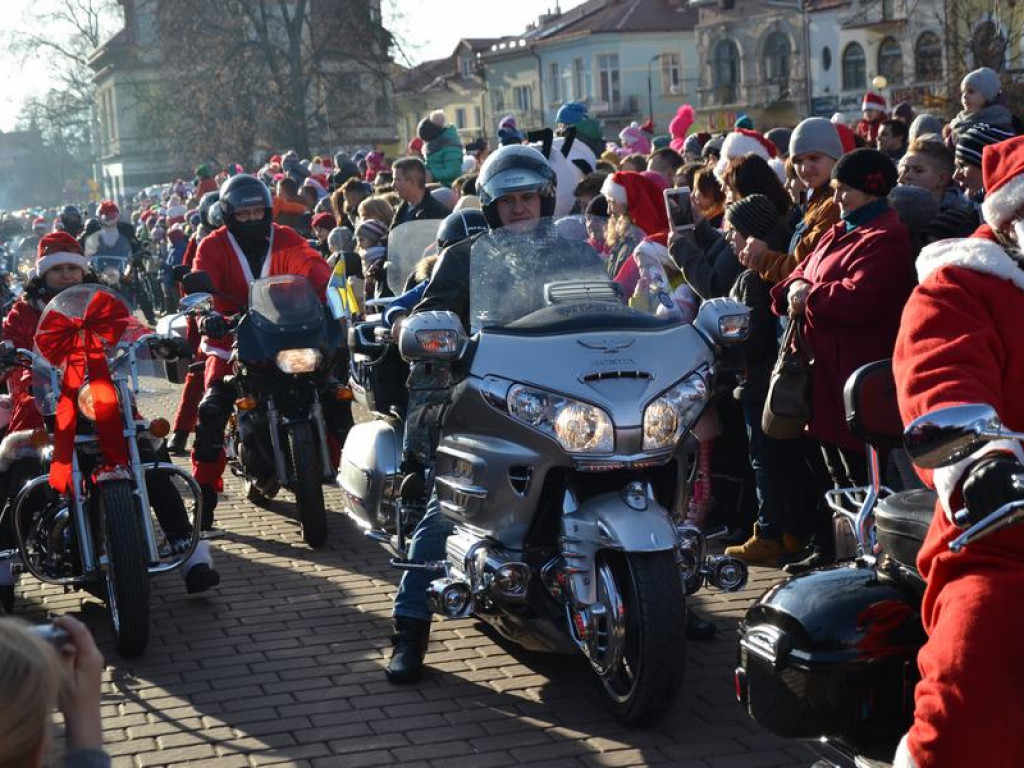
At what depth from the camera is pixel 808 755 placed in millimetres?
5230

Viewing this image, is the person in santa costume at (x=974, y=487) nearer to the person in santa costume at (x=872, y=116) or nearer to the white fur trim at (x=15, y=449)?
the white fur trim at (x=15, y=449)

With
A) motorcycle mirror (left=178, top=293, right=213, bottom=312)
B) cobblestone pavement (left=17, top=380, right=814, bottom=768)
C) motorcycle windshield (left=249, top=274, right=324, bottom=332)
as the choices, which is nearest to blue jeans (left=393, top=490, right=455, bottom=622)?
cobblestone pavement (left=17, top=380, right=814, bottom=768)

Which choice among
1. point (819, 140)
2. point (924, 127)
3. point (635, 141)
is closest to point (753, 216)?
point (819, 140)

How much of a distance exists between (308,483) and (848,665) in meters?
5.30

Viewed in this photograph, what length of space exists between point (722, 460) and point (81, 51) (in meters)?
86.1

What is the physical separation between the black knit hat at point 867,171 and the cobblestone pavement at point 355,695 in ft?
5.81

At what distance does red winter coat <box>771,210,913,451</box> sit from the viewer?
703 cm

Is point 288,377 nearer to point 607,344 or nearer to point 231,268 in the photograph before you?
point 231,268

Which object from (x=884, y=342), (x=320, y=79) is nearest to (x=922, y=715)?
(x=884, y=342)

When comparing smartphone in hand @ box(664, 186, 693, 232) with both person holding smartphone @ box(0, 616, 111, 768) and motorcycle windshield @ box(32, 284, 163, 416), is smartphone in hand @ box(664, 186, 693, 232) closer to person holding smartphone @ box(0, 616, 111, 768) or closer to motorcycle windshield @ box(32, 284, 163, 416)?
motorcycle windshield @ box(32, 284, 163, 416)

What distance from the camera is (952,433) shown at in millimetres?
3143

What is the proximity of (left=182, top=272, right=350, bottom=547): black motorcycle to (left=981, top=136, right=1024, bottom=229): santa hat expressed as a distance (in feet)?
17.9

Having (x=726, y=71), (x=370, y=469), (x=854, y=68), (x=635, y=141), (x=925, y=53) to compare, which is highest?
(x=726, y=71)

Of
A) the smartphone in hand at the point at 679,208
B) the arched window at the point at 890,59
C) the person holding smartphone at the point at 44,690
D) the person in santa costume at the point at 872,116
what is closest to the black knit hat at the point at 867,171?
the smartphone in hand at the point at 679,208
